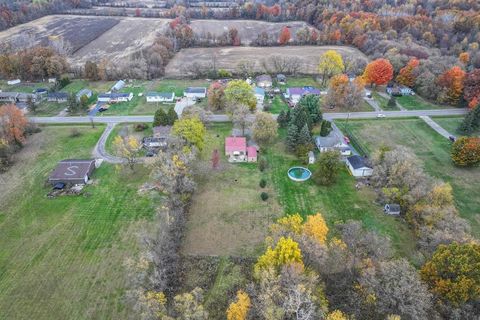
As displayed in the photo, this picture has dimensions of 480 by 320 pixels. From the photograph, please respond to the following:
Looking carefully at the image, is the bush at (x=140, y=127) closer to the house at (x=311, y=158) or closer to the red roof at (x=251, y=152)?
the red roof at (x=251, y=152)

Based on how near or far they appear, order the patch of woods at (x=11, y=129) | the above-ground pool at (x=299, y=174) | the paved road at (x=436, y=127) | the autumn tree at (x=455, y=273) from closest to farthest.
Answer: the autumn tree at (x=455, y=273) < the above-ground pool at (x=299, y=174) < the patch of woods at (x=11, y=129) < the paved road at (x=436, y=127)

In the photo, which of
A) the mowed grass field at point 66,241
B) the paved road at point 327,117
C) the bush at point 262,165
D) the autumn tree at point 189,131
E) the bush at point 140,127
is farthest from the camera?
the paved road at point 327,117

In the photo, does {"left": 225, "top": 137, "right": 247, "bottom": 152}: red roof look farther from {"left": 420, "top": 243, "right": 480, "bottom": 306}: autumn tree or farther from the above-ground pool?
{"left": 420, "top": 243, "right": 480, "bottom": 306}: autumn tree

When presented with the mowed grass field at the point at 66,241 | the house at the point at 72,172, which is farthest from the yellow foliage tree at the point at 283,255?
the house at the point at 72,172

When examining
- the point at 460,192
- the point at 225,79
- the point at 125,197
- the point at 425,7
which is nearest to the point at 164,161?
the point at 125,197

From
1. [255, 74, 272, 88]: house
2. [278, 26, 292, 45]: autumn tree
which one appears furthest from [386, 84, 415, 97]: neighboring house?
[278, 26, 292, 45]: autumn tree
